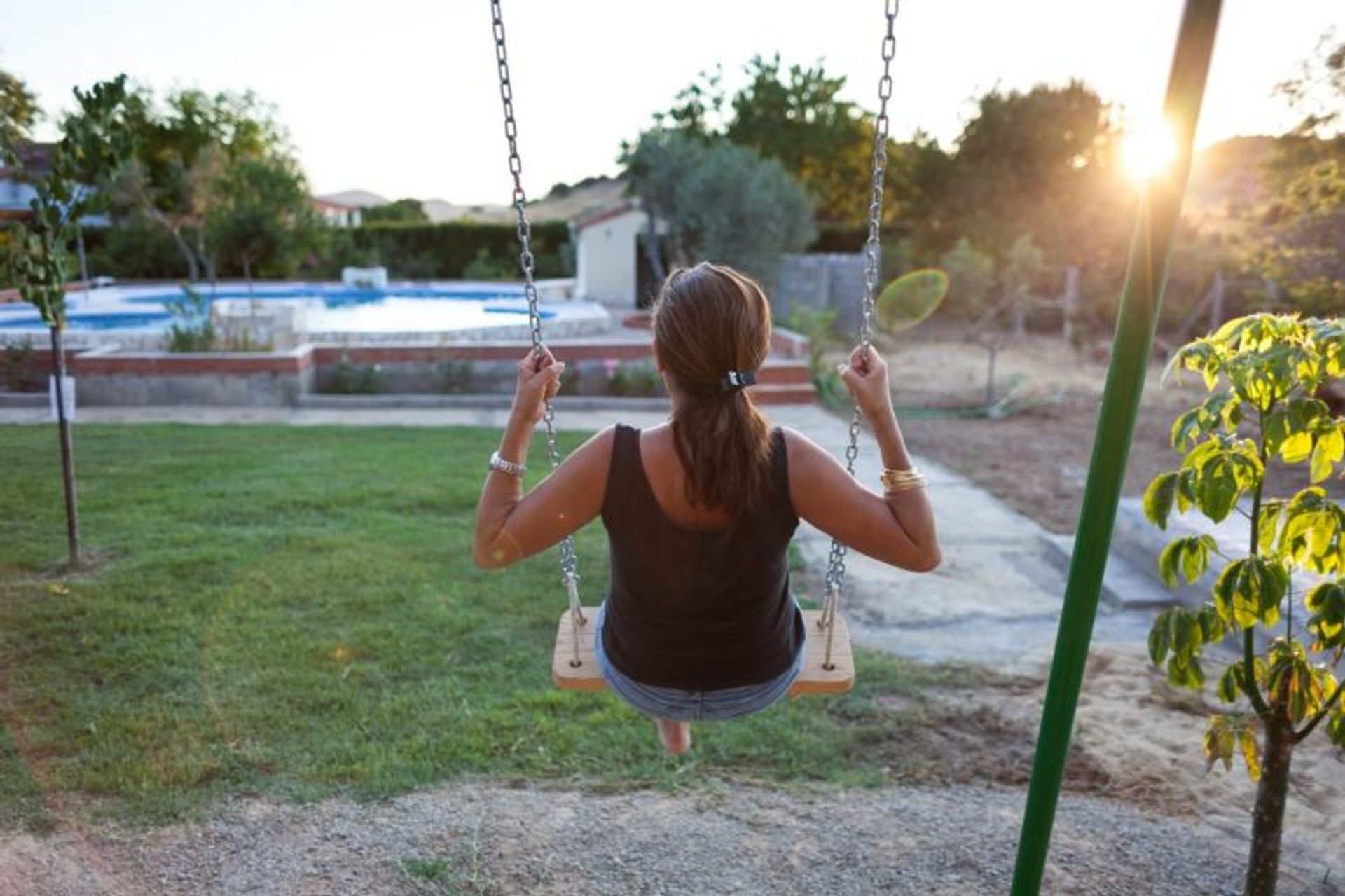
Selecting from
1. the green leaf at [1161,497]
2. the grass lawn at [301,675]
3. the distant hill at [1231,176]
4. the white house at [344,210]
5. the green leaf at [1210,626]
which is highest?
the white house at [344,210]

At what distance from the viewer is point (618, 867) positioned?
2.83 metres

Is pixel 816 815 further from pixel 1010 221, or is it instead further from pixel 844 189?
pixel 844 189

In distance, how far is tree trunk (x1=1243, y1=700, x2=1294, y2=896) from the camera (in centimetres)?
258

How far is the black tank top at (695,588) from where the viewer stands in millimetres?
1910

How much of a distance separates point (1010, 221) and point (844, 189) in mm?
8469

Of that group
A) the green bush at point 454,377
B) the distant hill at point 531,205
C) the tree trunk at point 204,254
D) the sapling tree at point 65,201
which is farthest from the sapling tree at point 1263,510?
the distant hill at point 531,205

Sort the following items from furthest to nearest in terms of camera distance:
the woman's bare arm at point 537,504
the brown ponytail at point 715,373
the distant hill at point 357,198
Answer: the distant hill at point 357,198
the woman's bare arm at point 537,504
the brown ponytail at point 715,373

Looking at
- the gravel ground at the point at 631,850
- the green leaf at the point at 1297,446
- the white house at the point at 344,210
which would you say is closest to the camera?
the green leaf at the point at 1297,446

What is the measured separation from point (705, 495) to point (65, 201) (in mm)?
4324

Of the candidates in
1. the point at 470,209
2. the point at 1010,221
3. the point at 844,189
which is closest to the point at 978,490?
the point at 1010,221

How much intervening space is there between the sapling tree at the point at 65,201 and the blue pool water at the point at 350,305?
7580 mm

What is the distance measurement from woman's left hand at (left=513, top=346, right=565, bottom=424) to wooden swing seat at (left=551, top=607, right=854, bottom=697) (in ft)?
2.16

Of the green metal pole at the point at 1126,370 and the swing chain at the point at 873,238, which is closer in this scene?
the green metal pole at the point at 1126,370

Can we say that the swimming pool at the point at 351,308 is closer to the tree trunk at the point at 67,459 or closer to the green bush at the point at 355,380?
the green bush at the point at 355,380
